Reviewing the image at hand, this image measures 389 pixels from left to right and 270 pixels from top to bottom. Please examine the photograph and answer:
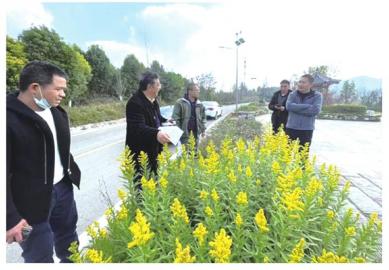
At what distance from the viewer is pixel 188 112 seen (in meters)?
3.42

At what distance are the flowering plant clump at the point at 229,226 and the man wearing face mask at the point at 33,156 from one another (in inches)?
10.3

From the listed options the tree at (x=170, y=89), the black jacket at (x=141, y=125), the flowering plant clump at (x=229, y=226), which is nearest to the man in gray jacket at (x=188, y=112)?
the black jacket at (x=141, y=125)

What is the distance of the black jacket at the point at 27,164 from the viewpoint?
4.43ft

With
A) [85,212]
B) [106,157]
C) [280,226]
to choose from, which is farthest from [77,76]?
[280,226]

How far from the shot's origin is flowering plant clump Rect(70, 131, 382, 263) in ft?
3.78

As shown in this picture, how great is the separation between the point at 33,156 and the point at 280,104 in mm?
3442

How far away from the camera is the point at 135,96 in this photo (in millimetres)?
2234

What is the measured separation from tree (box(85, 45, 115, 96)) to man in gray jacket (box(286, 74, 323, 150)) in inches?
383

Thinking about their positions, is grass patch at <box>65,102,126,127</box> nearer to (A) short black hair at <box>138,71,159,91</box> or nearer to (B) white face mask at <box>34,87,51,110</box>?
(A) short black hair at <box>138,71,159,91</box>

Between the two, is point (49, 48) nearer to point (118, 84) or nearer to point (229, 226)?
point (118, 84)

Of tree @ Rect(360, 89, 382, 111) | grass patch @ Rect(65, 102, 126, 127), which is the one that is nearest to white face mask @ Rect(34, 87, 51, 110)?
tree @ Rect(360, 89, 382, 111)

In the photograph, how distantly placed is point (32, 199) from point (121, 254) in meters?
0.52

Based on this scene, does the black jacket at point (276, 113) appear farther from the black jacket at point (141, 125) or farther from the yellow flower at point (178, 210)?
the yellow flower at point (178, 210)

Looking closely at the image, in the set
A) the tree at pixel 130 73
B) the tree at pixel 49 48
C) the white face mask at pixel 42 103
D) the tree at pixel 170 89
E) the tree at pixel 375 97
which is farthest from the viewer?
the tree at pixel 130 73
